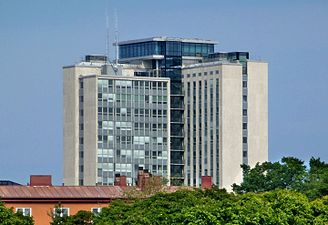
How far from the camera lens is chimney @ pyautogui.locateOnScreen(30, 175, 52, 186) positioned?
179 m

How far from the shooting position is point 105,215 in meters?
151

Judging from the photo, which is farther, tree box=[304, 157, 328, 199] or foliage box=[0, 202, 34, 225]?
tree box=[304, 157, 328, 199]

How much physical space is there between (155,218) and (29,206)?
1363 inches

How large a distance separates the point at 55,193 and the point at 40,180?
4.68 metres

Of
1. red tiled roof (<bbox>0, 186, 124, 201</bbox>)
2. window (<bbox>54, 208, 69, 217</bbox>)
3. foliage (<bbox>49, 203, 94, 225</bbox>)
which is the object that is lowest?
foliage (<bbox>49, 203, 94, 225</bbox>)

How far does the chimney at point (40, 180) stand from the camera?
179000mm

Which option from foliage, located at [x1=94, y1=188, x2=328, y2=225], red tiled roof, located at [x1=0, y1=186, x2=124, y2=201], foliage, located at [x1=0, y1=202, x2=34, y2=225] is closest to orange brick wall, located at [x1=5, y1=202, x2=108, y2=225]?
red tiled roof, located at [x1=0, y1=186, x2=124, y2=201]

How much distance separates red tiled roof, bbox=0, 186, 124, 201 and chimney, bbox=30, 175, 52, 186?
136 cm

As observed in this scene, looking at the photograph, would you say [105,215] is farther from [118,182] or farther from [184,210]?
[118,182]

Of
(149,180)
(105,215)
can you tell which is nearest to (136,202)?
(105,215)

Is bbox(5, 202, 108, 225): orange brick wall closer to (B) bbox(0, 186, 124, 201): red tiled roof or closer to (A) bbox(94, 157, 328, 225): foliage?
(B) bbox(0, 186, 124, 201): red tiled roof

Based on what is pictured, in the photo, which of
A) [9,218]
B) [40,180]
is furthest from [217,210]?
[40,180]

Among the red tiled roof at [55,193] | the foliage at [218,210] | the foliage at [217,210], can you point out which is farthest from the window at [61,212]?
the foliage at [218,210]

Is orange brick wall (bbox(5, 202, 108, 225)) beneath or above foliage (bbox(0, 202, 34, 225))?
above
